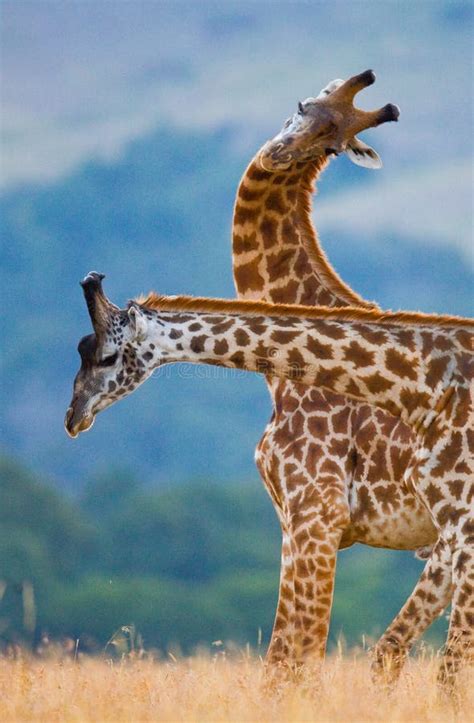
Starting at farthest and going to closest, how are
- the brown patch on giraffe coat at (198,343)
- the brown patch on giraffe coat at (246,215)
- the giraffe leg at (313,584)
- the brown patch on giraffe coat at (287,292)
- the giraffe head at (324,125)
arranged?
the brown patch on giraffe coat at (246,215) < the brown patch on giraffe coat at (287,292) < the giraffe head at (324,125) < the giraffe leg at (313,584) < the brown patch on giraffe coat at (198,343)

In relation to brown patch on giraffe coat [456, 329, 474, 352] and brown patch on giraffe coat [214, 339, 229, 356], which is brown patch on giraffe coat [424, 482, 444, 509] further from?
brown patch on giraffe coat [214, 339, 229, 356]

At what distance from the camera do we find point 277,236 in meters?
10.8

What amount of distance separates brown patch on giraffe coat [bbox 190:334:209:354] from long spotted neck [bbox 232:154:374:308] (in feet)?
6.39

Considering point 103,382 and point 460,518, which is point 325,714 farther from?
point 103,382

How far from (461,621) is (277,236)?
3.50 metres

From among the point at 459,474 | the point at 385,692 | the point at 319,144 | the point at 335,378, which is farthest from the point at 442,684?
the point at 319,144

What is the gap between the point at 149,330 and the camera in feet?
28.6

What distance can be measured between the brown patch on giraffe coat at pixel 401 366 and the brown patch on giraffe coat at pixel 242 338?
835 millimetres

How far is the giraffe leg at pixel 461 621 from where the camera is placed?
843 centimetres

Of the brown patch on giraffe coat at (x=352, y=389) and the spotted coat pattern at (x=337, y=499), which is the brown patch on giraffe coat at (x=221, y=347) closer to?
the brown patch on giraffe coat at (x=352, y=389)

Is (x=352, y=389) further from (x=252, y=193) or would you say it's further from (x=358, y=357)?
(x=252, y=193)

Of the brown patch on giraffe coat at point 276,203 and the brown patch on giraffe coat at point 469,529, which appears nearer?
the brown patch on giraffe coat at point 469,529

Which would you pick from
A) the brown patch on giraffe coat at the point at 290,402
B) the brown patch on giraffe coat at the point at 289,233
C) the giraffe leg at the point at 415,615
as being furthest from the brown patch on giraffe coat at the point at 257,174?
the giraffe leg at the point at 415,615

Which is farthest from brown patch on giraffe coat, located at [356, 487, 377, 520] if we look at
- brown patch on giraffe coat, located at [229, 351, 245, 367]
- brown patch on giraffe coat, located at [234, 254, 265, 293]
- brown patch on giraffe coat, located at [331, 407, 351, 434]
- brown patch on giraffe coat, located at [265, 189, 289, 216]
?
brown patch on giraffe coat, located at [265, 189, 289, 216]
